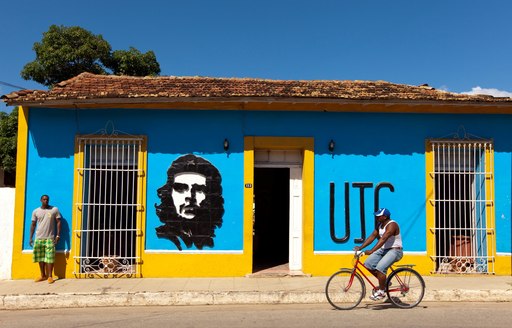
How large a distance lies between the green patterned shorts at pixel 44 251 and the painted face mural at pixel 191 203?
183cm

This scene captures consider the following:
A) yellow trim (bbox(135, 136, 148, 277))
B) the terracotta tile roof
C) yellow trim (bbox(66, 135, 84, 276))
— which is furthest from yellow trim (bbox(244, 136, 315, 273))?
yellow trim (bbox(66, 135, 84, 276))

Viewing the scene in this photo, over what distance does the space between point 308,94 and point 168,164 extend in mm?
2991

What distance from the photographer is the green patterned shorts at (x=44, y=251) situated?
283 inches

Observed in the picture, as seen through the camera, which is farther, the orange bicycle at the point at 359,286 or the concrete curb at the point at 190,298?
the concrete curb at the point at 190,298

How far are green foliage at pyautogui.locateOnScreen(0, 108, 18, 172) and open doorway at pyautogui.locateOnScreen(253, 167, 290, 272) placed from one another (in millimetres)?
10285

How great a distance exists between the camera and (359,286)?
5906mm

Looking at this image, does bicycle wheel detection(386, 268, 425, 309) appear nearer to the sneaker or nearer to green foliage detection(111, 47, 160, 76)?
the sneaker

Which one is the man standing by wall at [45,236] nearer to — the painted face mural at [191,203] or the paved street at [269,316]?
the paved street at [269,316]

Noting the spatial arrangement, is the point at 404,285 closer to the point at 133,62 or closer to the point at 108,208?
the point at 108,208

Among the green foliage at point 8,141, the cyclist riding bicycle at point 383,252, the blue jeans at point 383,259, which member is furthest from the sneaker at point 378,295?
the green foliage at point 8,141

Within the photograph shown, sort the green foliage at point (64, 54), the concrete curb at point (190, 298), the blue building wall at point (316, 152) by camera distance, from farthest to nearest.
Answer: the green foliage at point (64, 54)
the blue building wall at point (316, 152)
the concrete curb at point (190, 298)

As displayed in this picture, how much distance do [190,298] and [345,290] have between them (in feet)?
7.87

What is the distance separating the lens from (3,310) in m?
6.19

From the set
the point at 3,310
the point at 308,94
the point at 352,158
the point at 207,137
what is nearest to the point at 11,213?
the point at 3,310
